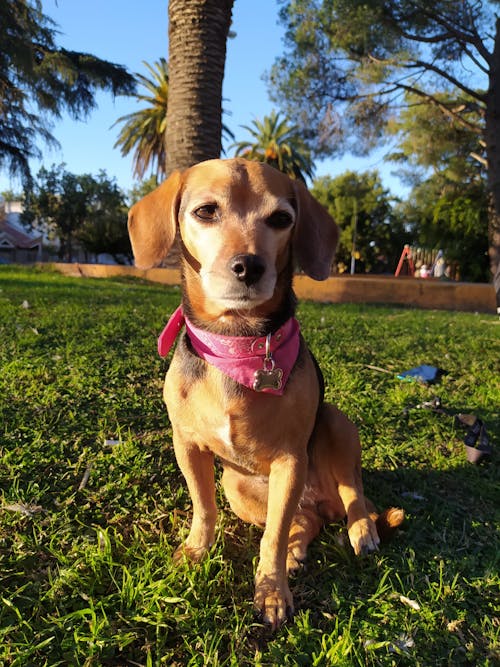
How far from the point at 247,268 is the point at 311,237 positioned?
0.63 metres

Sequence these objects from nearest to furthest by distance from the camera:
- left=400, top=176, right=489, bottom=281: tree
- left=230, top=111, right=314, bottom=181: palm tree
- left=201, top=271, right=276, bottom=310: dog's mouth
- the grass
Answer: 1. the grass
2. left=201, top=271, right=276, bottom=310: dog's mouth
3. left=400, top=176, right=489, bottom=281: tree
4. left=230, top=111, right=314, bottom=181: palm tree

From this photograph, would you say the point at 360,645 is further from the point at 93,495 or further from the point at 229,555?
the point at 93,495

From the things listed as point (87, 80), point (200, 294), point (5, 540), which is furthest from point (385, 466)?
point (87, 80)

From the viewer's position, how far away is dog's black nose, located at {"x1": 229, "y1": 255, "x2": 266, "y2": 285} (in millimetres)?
1889

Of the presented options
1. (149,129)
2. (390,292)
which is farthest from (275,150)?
(390,292)

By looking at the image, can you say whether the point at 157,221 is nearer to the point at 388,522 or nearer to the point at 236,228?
the point at 236,228

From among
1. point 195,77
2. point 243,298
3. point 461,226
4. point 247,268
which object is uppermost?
point 461,226

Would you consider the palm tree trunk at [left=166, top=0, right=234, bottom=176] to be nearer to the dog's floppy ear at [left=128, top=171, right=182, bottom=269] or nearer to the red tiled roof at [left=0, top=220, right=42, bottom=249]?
the dog's floppy ear at [left=128, top=171, right=182, bottom=269]

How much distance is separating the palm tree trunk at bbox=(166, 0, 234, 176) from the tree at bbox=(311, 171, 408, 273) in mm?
39834

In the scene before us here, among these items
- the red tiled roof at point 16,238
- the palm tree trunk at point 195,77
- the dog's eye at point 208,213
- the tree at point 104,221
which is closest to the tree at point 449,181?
the palm tree trunk at point 195,77

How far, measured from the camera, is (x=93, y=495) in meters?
2.64

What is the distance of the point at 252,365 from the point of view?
6.97ft

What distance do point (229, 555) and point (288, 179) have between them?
6.00 ft

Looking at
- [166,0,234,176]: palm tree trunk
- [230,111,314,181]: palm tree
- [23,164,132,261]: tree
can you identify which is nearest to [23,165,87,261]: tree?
[23,164,132,261]: tree
